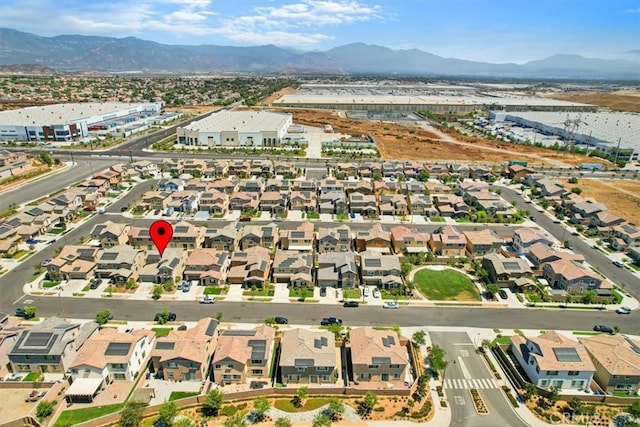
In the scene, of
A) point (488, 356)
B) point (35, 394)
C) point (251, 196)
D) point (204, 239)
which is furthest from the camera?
point (251, 196)

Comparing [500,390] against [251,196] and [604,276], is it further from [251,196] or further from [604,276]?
[251,196]

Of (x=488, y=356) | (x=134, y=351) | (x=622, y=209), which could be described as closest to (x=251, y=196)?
(x=134, y=351)

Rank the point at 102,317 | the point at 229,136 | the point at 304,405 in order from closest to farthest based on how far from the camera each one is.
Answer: the point at 304,405
the point at 102,317
the point at 229,136

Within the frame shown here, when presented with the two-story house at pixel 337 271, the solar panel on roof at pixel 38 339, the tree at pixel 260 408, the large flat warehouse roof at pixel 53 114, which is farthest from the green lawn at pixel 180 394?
the large flat warehouse roof at pixel 53 114

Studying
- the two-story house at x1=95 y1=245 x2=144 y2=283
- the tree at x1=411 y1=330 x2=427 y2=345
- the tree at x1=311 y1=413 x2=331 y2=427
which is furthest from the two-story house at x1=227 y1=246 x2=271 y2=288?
the tree at x1=311 y1=413 x2=331 y2=427

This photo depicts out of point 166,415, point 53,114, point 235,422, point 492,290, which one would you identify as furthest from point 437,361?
point 53,114

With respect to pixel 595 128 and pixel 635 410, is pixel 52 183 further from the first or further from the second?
pixel 595 128

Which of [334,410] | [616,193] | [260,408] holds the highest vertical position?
[616,193]
